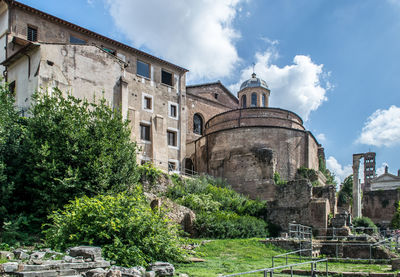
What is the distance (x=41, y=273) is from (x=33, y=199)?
848 cm

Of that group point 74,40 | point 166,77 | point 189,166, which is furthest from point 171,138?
point 74,40

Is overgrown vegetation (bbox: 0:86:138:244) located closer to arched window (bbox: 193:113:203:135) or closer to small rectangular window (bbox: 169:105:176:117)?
small rectangular window (bbox: 169:105:176:117)

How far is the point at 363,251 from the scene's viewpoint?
16062 millimetres

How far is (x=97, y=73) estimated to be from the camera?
953 inches

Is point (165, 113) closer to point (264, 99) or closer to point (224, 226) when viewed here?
point (224, 226)

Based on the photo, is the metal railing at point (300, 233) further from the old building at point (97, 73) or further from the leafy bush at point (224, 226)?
the old building at point (97, 73)

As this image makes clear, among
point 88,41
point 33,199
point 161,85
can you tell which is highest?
point 88,41

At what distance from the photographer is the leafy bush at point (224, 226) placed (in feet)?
62.2

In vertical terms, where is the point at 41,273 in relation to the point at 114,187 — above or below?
below

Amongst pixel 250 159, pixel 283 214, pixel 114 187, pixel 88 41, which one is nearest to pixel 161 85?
pixel 88 41

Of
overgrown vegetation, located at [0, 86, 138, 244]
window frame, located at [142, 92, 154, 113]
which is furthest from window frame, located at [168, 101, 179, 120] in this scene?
overgrown vegetation, located at [0, 86, 138, 244]

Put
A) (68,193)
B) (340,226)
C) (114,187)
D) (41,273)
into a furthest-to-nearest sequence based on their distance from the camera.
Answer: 1. (340,226)
2. (114,187)
3. (68,193)
4. (41,273)

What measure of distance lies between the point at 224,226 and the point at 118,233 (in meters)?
8.61

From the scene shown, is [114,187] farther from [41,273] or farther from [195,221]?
[41,273]
